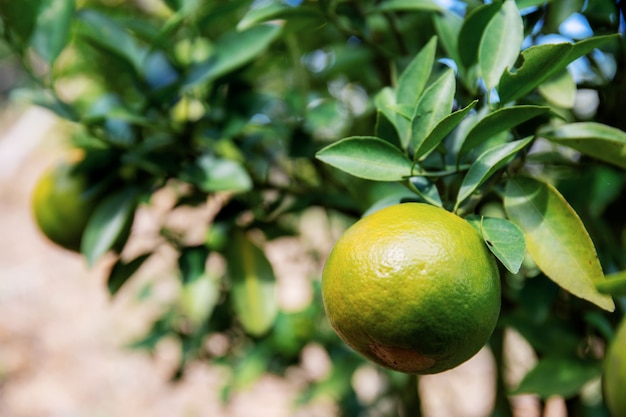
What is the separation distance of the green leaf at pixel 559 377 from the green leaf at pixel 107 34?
61 centimetres

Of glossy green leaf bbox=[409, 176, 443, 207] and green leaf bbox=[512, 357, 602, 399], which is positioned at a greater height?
glossy green leaf bbox=[409, 176, 443, 207]

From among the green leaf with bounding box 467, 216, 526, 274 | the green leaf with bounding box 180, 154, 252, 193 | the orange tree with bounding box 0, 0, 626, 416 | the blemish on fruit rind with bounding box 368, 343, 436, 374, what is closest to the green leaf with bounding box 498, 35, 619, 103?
the orange tree with bounding box 0, 0, 626, 416

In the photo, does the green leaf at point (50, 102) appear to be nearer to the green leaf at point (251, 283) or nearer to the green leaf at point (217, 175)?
the green leaf at point (217, 175)

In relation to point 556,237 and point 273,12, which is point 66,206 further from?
point 556,237

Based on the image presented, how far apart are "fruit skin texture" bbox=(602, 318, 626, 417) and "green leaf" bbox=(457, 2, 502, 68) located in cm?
29

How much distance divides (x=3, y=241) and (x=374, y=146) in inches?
149

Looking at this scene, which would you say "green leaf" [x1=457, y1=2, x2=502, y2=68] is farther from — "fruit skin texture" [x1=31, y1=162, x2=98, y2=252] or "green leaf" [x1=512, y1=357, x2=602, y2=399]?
"fruit skin texture" [x1=31, y1=162, x2=98, y2=252]

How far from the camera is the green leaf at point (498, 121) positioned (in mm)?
451

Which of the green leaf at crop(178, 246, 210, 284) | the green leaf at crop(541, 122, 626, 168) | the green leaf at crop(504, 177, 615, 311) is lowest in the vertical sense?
the green leaf at crop(178, 246, 210, 284)

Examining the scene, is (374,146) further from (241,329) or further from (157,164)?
(241,329)

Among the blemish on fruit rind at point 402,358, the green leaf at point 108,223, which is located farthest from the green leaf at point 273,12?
the blemish on fruit rind at point 402,358

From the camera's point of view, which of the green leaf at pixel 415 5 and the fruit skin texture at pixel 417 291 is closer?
the fruit skin texture at pixel 417 291

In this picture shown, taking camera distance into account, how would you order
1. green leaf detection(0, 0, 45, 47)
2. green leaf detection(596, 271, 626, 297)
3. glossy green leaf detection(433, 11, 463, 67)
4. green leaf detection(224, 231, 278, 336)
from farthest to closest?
1. green leaf detection(224, 231, 278, 336)
2. green leaf detection(0, 0, 45, 47)
3. glossy green leaf detection(433, 11, 463, 67)
4. green leaf detection(596, 271, 626, 297)

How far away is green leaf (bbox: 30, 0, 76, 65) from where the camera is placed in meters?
0.71
